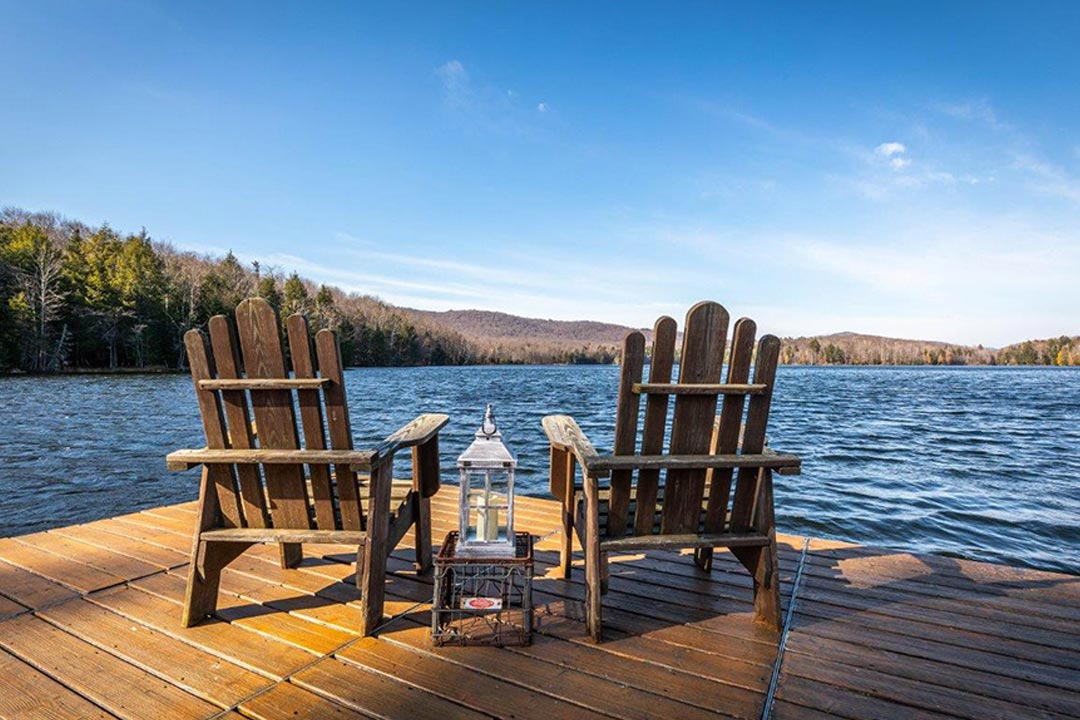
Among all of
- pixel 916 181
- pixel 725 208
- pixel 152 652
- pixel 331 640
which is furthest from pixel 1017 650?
pixel 725 208

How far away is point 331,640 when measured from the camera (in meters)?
2.08

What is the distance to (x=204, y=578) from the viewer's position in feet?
7.32

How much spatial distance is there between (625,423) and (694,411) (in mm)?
320

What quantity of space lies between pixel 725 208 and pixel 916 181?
12.6 ft

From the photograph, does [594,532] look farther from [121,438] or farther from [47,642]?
[121,438]

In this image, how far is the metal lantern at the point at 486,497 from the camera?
2168 mm

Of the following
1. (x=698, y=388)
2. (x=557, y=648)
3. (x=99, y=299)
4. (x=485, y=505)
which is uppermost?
(x=99, y=299)

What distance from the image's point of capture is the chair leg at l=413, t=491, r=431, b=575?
2771mm

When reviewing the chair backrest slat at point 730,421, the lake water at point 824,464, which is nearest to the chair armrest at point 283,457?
the chair backrest slat at point 730,421

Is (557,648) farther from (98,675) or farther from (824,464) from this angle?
(824,464)

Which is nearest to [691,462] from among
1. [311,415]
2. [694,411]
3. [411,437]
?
[694,411]

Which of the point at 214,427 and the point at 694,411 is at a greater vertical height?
the point at 694,411

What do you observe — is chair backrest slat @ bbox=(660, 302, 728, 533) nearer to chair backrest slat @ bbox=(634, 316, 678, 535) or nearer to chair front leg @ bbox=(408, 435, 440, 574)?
chair backrest slat @ bbox=(634, 316, 678, 535)

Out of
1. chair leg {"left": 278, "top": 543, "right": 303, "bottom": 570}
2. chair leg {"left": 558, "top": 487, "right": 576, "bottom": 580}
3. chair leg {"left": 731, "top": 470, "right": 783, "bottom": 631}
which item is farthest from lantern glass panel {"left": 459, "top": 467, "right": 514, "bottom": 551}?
chair leg {"left": 278, "top": 543, "right": 303, "bottom": 570}
